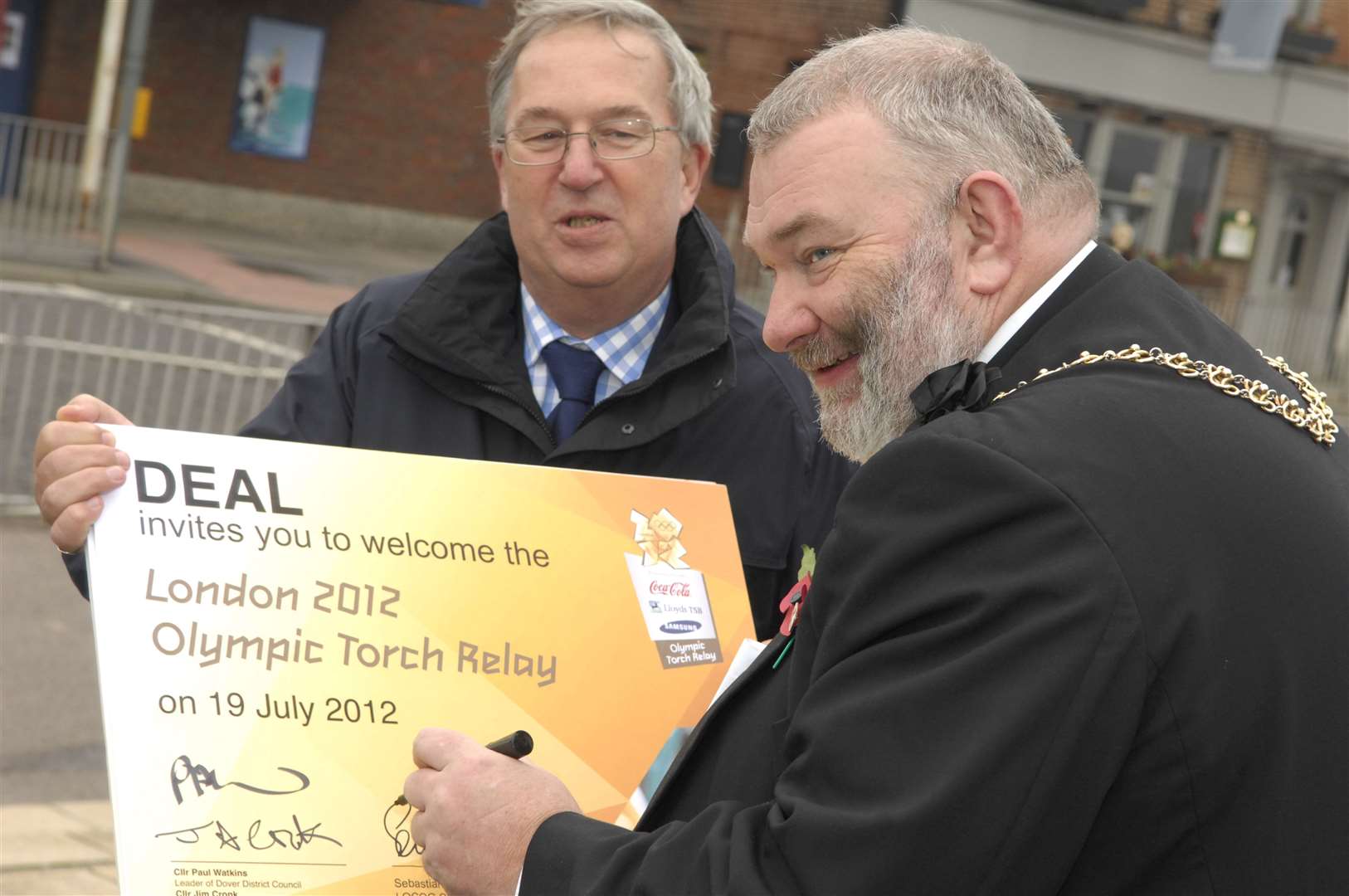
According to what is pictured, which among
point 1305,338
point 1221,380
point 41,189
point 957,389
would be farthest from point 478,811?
point 1305,338

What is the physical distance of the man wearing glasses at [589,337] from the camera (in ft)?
10.3

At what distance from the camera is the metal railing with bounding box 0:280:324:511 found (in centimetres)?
853

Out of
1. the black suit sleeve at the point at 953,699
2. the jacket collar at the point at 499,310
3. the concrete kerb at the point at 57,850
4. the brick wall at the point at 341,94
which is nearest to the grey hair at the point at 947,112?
the black suit sleeve at the point at 953,699

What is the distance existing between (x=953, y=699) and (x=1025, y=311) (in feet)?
1.92

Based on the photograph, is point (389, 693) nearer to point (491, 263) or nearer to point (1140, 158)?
point (491, 263)

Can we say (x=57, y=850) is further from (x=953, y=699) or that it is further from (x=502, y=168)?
(x=953, y=699)

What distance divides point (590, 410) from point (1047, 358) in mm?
1366

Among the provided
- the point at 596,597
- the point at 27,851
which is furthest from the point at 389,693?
the point at 27,851

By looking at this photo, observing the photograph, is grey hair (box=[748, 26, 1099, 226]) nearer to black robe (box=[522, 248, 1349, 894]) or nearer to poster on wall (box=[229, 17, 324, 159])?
black robe (box=[522, 248, 1349, 894])

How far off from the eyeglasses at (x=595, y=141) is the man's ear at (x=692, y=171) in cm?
15

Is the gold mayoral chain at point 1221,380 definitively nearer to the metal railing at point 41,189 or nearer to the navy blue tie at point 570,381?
the navy blue tie at point 570,381

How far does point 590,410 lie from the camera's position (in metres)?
3.12
